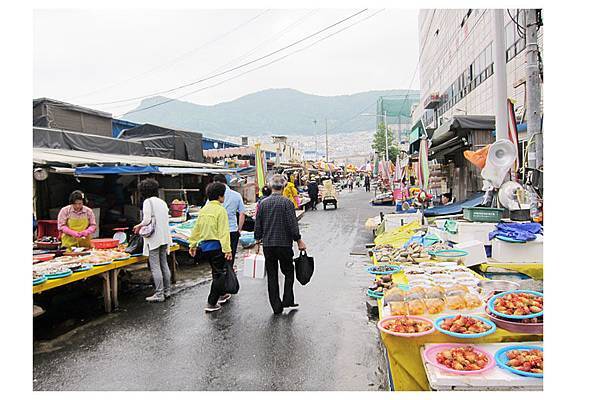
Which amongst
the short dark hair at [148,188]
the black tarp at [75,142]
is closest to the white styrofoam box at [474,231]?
the short dark hair at [148,188]

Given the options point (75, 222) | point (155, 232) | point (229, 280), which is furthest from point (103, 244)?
point (229, 280)

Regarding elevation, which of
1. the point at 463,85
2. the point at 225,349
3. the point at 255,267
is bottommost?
the point at 225,349

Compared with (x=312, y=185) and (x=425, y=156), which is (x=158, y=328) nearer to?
(x=425, y=156)

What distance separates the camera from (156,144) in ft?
56.2

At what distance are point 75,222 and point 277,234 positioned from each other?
3702mm

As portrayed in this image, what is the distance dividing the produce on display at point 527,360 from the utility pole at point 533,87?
3.88 meters

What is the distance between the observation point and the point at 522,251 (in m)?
5.28

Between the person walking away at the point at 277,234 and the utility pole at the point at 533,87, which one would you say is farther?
the person walking away at the point at 277,234

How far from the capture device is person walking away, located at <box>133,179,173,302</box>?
280 inches

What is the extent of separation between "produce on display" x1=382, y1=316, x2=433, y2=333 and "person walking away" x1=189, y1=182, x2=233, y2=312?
3490 millimetres

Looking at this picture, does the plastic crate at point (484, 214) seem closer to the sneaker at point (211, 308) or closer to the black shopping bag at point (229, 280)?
the black shopping bag at point (229, 280)

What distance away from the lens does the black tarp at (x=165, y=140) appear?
17062 mm

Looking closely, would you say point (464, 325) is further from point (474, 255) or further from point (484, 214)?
point (484, 214)
